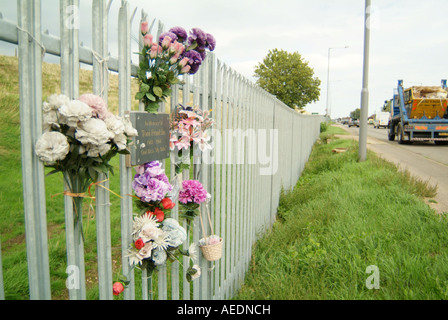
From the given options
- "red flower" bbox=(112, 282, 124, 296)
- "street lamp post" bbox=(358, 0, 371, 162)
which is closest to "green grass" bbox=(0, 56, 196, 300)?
"red flower" bbox=(112, 282, 124, 296)

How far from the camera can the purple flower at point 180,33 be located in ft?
6.41

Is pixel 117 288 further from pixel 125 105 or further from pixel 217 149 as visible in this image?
pixel 217 149

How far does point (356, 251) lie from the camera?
3.32 m

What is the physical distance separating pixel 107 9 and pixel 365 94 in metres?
9.23

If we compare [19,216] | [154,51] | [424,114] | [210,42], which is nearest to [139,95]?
[154,51]

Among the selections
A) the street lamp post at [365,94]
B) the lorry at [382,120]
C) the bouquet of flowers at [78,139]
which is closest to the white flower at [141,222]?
the bouquet of flowers at [78,139]

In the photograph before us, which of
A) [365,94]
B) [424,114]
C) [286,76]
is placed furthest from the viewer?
[286,76]

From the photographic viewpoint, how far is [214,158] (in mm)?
2789

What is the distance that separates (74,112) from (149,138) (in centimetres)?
62

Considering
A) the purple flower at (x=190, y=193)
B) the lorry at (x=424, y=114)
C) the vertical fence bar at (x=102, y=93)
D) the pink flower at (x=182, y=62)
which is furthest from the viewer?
the lorry at (x=424, y=114)

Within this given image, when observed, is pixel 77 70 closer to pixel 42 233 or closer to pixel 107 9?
pixel 107 9

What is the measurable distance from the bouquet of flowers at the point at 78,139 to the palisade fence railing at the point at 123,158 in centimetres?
5

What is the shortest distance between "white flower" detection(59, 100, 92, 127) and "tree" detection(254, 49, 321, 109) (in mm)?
→ 36345

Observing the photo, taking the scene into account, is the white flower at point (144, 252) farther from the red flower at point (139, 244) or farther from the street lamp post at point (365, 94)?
the street lamp post at point (365, 94)
